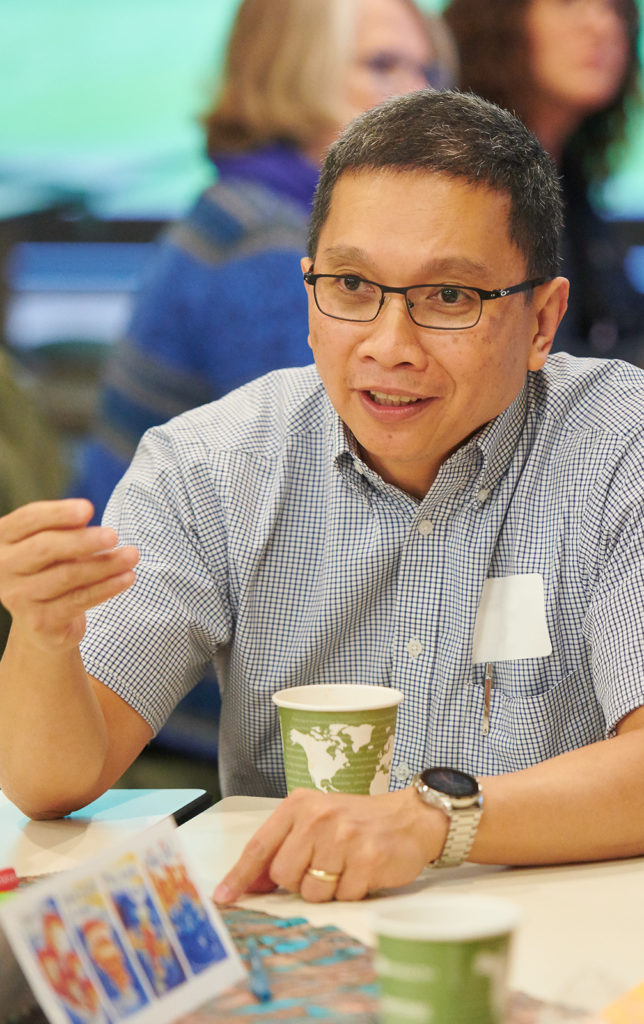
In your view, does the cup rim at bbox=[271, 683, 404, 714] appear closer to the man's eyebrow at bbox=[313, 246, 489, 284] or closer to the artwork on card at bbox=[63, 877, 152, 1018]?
the artwork on card at bbox=[63, 877, 152, 1018]

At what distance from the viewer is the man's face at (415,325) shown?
145cm

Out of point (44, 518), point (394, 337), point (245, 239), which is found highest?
point (245, 239)

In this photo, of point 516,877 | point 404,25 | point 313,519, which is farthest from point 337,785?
point 404,25

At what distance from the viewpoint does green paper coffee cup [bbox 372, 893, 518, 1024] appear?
28.3 inches

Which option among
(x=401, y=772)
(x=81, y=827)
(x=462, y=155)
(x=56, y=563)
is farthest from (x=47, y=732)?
(x=462, y=155)

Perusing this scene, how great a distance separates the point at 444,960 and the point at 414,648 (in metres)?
0.90

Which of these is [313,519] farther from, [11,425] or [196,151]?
[196,151]

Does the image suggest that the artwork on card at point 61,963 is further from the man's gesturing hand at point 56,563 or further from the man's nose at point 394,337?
the man's nose at point 394,337

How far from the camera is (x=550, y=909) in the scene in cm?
108

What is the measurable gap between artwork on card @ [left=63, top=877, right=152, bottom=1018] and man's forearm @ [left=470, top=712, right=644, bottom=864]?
1.52 feet

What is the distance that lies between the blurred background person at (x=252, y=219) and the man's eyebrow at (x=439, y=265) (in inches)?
37.3

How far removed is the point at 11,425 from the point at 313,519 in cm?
117

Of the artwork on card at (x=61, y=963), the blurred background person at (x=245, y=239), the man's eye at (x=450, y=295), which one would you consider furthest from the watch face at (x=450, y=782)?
the blurred background person at (x=245, y=239)

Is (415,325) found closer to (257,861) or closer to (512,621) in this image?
(512,621)
